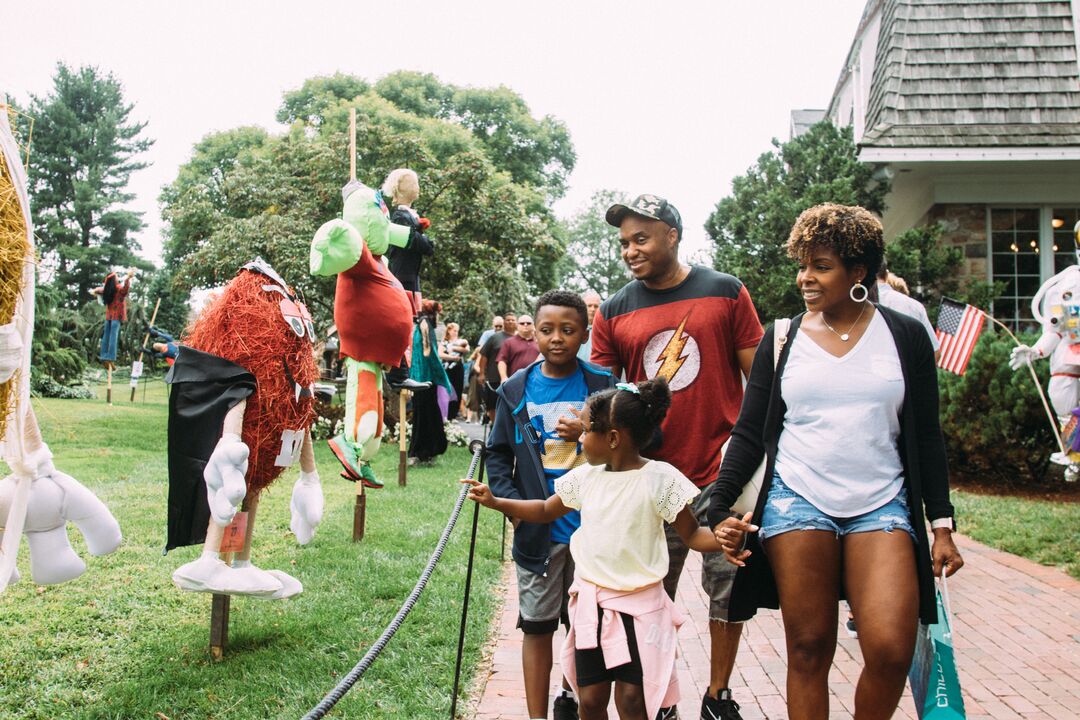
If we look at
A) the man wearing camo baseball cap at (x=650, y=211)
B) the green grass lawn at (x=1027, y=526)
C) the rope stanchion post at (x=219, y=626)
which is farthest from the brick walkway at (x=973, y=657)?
the man wearing camo baseball cap at (x=650, y=211)

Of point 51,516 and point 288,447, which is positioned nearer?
point 51,516

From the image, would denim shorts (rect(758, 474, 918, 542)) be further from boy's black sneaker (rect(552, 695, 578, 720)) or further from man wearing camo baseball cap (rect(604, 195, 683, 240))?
man wearing camo baseball cap (rect(604, 195, 683, 240))

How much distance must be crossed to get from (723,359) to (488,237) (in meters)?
13.0

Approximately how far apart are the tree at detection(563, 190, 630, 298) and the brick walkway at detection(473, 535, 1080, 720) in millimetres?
54952

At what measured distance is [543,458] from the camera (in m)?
3.39

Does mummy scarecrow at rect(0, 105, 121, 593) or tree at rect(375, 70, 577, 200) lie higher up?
tree at rect(375, 70, 577, 200)

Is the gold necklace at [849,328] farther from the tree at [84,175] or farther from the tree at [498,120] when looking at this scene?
the tree at [84,175]

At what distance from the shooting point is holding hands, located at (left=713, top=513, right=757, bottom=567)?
269 cm

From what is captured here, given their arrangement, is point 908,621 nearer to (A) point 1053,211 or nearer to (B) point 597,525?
(B) point 597,525

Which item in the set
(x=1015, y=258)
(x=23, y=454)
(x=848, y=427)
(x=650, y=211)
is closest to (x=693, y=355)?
(x=650, y=211)

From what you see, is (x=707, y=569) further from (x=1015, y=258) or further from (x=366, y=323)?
(x=1015, y=258)

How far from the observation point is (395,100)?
3083 cm

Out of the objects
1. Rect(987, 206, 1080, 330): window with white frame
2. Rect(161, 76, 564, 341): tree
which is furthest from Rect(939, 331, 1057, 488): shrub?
Rect(161, 76, 564, 341): tree

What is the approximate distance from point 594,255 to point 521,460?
58.8m
